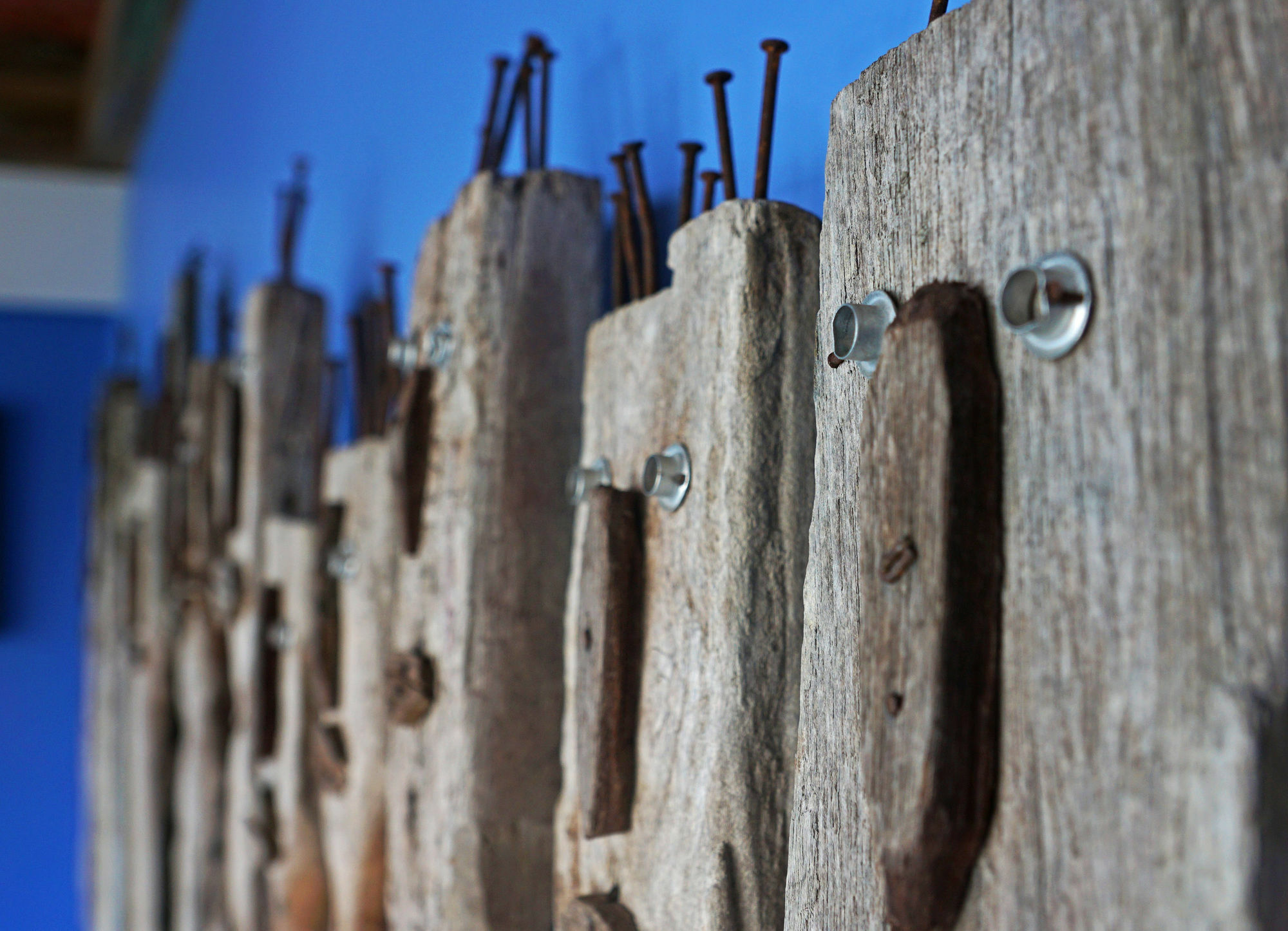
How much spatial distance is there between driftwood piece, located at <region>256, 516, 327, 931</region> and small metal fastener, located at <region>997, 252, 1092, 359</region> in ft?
2.97

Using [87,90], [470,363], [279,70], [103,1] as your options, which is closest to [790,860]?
[470,363]

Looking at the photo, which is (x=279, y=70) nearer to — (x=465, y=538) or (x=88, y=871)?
(x=465, y=538)

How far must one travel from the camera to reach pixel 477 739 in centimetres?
75

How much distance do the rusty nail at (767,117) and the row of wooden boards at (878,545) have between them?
41 millimetres

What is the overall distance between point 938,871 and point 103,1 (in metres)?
2.91

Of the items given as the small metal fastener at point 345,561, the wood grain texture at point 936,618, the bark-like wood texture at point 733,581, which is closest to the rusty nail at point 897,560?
the wood grain texture at point 936,618

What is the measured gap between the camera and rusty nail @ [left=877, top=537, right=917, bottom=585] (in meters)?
0.39

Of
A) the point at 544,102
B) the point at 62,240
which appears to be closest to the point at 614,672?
the point at 544,102

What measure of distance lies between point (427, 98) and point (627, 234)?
1.81 ft

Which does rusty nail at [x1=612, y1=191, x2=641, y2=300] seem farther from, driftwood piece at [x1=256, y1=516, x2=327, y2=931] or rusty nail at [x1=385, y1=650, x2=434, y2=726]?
driftwood piece at [x1=256, y1=516, x2=327, y2=931]

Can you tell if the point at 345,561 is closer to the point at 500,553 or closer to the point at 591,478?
the point at 500,553

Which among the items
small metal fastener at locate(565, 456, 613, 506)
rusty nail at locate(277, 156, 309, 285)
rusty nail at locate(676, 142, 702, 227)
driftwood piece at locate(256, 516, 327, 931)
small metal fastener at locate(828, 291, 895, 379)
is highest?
rusty nail at locate(277, 156, 309, 285)

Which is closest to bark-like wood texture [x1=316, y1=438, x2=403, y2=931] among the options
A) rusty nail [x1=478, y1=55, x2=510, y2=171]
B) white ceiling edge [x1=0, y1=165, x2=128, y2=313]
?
rusty nail [x1=478, y1=55, x2=510, y2=171]

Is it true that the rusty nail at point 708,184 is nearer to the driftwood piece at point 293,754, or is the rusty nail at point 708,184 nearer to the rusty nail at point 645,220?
the rusty nail at point 645,220
